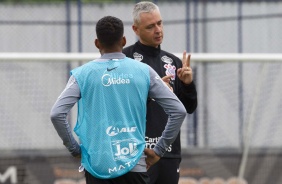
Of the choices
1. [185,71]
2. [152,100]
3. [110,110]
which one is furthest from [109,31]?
[152,100]

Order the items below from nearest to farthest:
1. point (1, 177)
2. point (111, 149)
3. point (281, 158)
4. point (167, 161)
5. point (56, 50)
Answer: point (111, 149), point (167, 161), point (1, 177), point (281, 158), point (56, 50)

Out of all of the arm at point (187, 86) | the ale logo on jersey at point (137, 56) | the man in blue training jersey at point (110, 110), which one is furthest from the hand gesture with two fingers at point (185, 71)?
the man in blue training jersey at point (110, 110)

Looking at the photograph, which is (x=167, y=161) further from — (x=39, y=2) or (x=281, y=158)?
(x=39, y=2)

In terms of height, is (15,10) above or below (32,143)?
above

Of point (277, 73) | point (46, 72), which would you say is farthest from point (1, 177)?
point (277, 73)

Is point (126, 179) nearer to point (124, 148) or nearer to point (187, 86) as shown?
point (124, 148)

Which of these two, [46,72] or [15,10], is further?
[15,10]

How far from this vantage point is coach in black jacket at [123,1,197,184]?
661cm

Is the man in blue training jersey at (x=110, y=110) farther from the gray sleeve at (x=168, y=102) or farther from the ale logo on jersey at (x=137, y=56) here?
the ale logo on jersey at (x=137, y=56)

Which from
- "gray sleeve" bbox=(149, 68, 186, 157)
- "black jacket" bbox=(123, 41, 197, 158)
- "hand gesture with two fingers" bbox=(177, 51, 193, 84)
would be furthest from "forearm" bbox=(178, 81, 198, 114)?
"gray sleeve" bbox=(149, 68, 186, 157)

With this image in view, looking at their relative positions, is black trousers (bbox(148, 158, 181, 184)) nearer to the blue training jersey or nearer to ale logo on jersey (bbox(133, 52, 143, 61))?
ale logo on jersey (bbox(133, 52, 143, 61))

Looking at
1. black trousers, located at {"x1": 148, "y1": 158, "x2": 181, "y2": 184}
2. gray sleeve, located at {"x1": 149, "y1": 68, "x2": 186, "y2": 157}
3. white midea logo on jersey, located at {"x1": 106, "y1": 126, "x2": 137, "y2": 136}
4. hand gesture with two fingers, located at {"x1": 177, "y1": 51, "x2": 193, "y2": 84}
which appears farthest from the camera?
black trousers, located at {"x1": 148, "y1": 158, "x2": 181, "y2": 184}

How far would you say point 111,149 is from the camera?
5352 mm

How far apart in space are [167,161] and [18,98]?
3393mm
